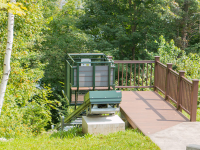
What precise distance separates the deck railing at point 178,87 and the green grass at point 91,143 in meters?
1.54

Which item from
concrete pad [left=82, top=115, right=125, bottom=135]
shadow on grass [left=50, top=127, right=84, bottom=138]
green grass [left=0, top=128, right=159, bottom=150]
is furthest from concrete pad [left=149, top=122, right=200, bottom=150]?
shadow on grass [left=50, top=127, right=84, bottom=138]

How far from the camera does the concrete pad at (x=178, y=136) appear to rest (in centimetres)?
460

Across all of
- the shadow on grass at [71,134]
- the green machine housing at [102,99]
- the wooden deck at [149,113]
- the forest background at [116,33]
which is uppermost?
the forest background at [116,33]

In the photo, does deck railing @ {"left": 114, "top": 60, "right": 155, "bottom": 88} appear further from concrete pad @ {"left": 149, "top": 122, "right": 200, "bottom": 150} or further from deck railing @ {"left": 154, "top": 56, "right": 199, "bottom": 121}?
concrete pad @ {"left": 149, "top": 122, "right": 200, "bottom": 150}

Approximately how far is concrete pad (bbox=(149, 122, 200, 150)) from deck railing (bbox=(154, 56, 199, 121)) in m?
0.55

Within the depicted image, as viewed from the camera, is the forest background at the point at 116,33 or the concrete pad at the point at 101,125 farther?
the forest background at the point at 116,33

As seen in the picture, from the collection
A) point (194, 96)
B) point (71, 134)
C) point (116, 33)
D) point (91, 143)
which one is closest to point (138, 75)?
point (194, 96)

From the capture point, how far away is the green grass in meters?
4.66

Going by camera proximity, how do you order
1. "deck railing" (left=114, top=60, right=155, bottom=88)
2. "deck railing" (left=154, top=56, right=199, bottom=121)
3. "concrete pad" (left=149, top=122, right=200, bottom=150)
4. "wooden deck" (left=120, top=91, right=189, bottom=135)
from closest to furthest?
"concrete pad" (left=149, top=122, right=200, bottom=150)
"wooden deck" (left=120, top=91, right=189, bottom=135)
"deck railing" (left=154, top=56, right=199, bottom=121)
"deck railing" (left=114, top=60, right=155, bottom=88)

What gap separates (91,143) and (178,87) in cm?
298

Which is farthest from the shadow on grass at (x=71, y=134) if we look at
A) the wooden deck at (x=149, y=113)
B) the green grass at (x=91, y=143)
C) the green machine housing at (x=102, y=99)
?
the wooden deck at (x=149, y=113)

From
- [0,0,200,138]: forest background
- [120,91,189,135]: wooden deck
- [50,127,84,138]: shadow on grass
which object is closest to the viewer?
[50,127,84,138]: shadow on grass

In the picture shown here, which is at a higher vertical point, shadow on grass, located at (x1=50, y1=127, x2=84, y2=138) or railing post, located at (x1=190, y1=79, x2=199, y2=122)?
railing post, located at (x1=190, y1=79, x2=199, y2=122)

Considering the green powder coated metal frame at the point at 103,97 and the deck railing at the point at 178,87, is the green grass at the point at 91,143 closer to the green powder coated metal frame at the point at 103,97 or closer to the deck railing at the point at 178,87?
the green powder coated metal frame at the point at 103,97
